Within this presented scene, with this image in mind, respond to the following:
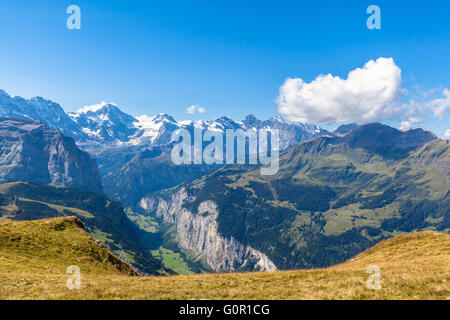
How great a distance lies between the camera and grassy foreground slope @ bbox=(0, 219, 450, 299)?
18.4 m

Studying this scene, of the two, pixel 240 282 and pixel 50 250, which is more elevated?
pixel 240 282

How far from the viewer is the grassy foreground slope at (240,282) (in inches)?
725

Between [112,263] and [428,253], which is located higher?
[428,253]

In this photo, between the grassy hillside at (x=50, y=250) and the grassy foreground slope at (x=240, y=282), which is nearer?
the grassy foreground slope at (x=240, y=282)

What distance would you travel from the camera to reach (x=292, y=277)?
25859 millimetres

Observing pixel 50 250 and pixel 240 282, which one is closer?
pixel 240 282

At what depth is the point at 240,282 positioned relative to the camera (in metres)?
25.0

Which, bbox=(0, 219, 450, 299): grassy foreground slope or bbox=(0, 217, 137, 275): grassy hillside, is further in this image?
bbox=(0, 217, 137, 275): grassy hillside
